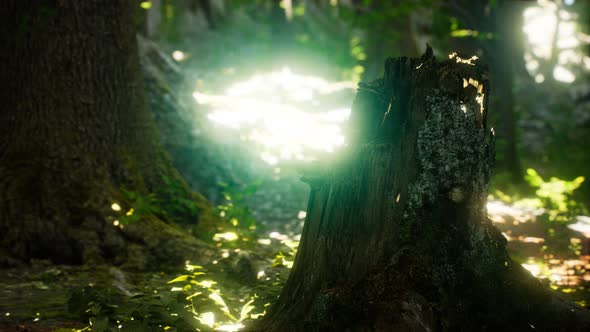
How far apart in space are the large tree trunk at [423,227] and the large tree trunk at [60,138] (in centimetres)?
272

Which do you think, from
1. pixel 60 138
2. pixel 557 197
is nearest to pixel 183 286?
pixel 60 138

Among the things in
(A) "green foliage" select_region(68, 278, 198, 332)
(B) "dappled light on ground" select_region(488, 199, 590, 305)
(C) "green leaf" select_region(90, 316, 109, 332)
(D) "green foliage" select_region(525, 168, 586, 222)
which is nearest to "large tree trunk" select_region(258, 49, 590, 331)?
(A) "green foliage" select_region(68, 278, 198, 332)

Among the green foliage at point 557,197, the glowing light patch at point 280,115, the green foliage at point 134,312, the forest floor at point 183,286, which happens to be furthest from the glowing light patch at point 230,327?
the green foliage at point 557,197

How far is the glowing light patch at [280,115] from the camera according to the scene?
9.05 m

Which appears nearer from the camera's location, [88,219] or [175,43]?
[88,219]

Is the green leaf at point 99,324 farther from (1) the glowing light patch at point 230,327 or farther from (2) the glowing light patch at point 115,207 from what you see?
(2) the glowing light patch at point 115,207

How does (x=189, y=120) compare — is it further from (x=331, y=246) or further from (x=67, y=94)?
(x=331, y=246)

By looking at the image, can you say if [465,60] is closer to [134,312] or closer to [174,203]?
[134,312]

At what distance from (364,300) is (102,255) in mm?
3278

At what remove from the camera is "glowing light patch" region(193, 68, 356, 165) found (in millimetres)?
9055

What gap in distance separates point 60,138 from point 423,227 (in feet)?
12.8

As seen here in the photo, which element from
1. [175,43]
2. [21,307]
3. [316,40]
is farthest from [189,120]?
[316,40]

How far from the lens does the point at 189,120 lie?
945cm

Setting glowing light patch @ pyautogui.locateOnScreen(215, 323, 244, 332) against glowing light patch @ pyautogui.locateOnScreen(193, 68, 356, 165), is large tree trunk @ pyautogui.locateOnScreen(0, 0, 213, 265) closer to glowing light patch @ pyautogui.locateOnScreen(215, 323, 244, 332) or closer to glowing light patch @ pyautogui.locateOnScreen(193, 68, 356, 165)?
glowing light patch @ pyautogui.locateOnScreen(215, 323, 244, 332)
